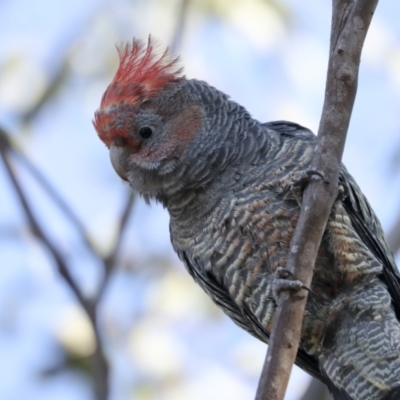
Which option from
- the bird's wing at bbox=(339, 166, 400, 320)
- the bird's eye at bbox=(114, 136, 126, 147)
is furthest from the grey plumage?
the bird's eye at bbox=(114, 136, 126, 147)

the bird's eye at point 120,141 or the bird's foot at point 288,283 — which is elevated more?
the bird's eye at point 120,141

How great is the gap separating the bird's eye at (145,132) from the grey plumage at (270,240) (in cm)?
6

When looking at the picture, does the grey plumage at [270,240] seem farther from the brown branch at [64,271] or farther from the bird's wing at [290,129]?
the brown branch at [64,271]

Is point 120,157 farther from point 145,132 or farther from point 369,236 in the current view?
point 369,236

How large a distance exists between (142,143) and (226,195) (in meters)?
0.70

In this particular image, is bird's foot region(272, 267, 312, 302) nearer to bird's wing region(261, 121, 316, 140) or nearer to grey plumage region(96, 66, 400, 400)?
grey plumage region(96, 66, 400, 400)

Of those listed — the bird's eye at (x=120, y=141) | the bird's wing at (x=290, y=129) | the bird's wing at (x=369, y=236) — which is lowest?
the bird's wing at (x=369, y=236)

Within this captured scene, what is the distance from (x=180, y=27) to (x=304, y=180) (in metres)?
2.57

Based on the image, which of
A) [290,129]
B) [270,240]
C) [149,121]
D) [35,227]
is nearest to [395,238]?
[290,129]

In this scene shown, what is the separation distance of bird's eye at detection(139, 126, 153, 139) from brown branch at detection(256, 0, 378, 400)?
1.53 m

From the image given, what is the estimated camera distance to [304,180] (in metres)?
3.43

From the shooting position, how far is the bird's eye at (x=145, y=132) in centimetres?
457

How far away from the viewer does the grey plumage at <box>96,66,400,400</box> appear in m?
4.06

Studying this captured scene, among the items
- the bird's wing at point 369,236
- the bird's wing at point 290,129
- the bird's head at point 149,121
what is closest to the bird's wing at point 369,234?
the bird's wing at point 369,236
